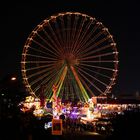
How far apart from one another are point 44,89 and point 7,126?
66.3 ft

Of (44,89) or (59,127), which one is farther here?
(44,89)

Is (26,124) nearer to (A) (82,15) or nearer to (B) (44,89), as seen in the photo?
(B) (44,89)

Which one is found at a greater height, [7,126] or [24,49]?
[24,49]

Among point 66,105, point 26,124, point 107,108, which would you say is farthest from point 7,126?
point 107,108

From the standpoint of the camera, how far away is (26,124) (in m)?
17.8

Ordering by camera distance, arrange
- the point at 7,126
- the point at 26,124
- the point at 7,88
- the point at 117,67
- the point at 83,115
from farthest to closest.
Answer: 1. the point at 83,115
2. the point at 117,67
3. the point at 7,88
4. the point at 26,124
5. the point at 7,126

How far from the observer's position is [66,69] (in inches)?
1384

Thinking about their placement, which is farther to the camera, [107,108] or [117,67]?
[107,108]

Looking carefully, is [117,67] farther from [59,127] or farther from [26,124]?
[59,127]

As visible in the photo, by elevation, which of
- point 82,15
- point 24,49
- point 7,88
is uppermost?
point 82,15

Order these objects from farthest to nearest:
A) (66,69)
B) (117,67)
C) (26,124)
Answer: (117,67), (66,69), (26,124)

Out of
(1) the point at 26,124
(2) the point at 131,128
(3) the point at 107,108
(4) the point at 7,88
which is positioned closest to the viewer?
(2) the point at 131,128

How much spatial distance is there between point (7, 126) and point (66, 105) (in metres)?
25.9

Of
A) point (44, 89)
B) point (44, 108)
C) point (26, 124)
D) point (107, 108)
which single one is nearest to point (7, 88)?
point (44, 89)
